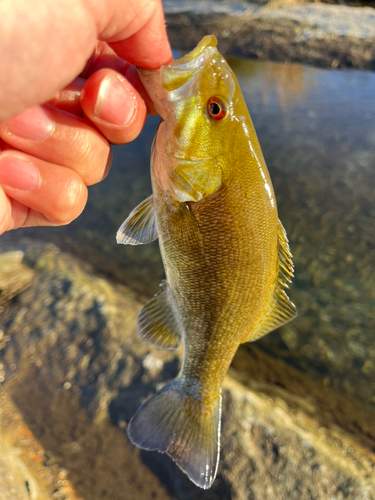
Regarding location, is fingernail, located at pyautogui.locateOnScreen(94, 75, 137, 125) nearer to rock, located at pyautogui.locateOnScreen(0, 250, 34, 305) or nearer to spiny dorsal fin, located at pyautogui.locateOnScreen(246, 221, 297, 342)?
spiny dorsal fin, located at pyautogui.locateOnScreen(246, 221, 297, 342)

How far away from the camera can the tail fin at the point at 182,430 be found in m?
2.07

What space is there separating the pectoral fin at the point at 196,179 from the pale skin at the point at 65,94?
0.39 m

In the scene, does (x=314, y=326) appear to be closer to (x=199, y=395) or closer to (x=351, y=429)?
(x=351, y=429)

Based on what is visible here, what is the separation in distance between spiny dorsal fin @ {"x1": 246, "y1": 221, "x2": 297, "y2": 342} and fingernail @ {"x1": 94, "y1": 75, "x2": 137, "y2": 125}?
99cm

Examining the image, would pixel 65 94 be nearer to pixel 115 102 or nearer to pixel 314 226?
pixel 115 102

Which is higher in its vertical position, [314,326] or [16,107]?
[16,107]

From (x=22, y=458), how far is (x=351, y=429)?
122 inches

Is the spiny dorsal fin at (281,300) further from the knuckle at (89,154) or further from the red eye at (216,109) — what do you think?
the knuckle at (89,154)

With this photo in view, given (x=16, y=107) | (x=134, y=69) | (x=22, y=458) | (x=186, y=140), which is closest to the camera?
(x=16, y=107)

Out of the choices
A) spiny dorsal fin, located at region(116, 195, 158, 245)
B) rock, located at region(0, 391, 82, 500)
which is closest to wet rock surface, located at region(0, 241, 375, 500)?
rock, located at region(0, 391, 82, 500)

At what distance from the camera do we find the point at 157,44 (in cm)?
173

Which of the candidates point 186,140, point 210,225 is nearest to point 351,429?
point 210,225

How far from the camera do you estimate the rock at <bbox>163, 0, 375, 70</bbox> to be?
45.9 ft

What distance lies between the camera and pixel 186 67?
1.60 meters
